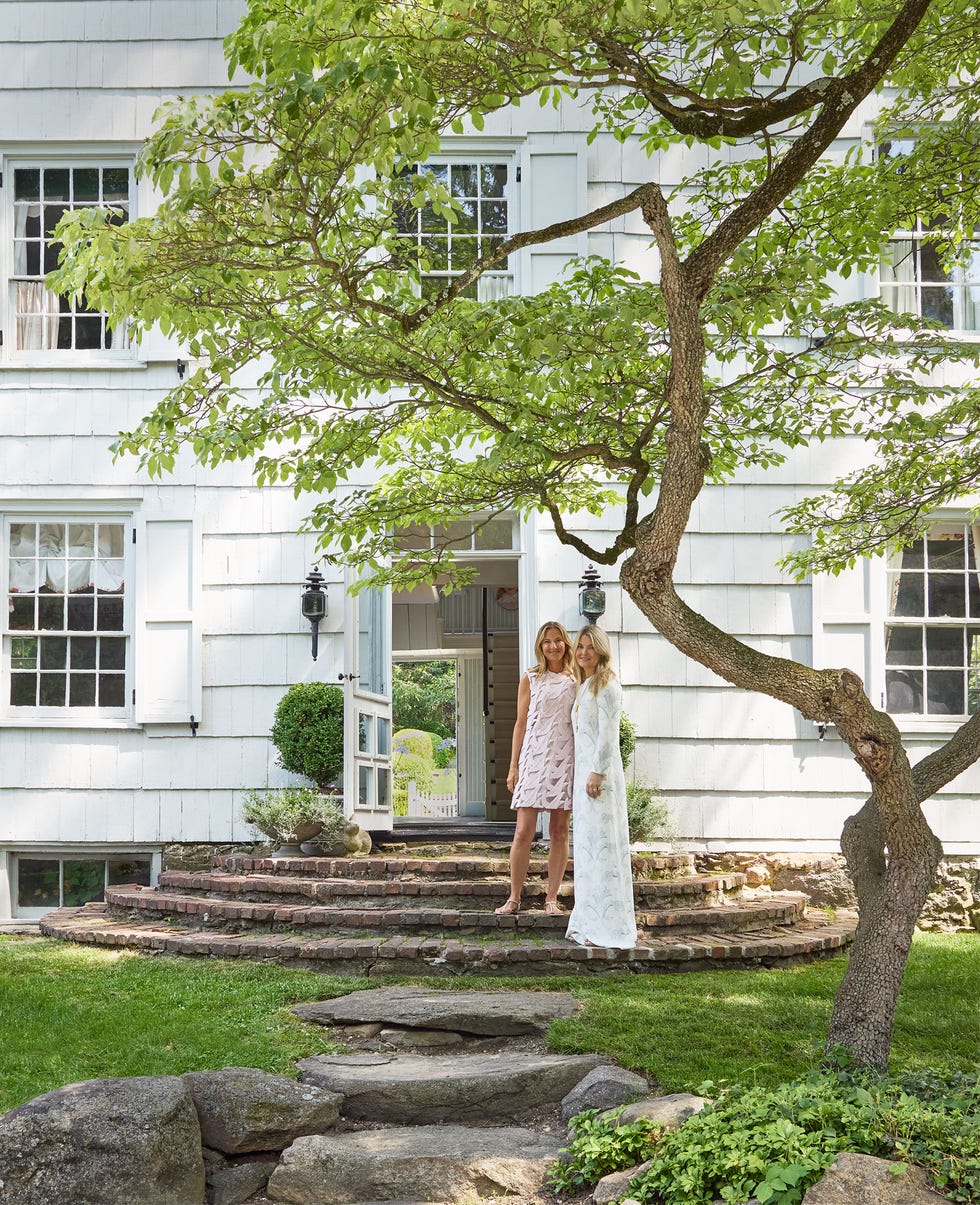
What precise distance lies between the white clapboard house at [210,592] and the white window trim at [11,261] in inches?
0.9

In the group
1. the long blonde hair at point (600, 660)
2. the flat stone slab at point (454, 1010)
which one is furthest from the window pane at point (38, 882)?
the long blonde hair at point (600, 660)

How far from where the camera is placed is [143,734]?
895 centimetres

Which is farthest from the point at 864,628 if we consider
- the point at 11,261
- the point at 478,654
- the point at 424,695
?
the point at 424,695

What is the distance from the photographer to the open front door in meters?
8.32

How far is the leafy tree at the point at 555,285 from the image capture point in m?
3.89

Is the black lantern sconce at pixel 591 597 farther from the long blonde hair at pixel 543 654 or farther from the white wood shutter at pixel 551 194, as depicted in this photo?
the white wood shutter at pixel 551 194

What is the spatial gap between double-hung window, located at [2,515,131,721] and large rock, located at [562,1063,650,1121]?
5.65 meters

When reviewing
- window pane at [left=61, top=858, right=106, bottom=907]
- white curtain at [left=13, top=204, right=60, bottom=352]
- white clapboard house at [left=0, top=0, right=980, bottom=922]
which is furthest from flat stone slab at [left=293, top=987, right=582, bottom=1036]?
white curtain at [left=13, top=204, right=60, bottom=352]

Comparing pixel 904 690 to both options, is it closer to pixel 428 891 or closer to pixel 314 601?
pixel 428 891

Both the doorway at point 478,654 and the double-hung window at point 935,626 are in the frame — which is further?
the doorway at point 478,654

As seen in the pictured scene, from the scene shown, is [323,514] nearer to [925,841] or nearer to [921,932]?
[925,841]

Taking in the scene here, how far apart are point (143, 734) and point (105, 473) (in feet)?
6.47

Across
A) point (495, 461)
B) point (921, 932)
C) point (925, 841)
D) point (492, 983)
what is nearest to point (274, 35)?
point (495, 461)

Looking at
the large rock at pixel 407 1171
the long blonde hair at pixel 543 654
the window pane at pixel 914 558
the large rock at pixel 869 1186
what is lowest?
the large rock at pixel 407 1171
